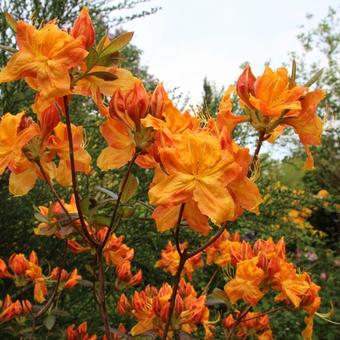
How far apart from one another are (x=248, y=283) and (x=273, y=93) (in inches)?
25.5

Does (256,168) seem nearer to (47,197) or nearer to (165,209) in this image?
(165,209)

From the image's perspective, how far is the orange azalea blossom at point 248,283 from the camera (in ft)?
4.71

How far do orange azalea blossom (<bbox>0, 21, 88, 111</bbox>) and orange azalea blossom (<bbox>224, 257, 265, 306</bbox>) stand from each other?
0.79m

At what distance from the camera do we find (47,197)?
297 centimetres

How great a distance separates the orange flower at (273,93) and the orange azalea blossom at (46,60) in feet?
1.08

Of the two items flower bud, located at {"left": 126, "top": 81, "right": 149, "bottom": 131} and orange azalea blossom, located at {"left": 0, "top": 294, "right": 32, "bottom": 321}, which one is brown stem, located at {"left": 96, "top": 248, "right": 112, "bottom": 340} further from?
orange azalea blossom, located at {"left": 0, "top": 294, "right": 32, "bottom": 321}

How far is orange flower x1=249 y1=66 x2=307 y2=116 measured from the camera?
3.18 feet

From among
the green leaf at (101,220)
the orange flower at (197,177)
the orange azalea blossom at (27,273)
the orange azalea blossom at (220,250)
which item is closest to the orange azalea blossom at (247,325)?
the orange azalea blossom at (220,250)

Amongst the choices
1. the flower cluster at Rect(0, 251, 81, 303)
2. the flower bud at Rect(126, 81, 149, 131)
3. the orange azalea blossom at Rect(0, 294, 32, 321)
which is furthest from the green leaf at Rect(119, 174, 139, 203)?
the orange azalea blossom at Rect(0, 294, 32, 321)

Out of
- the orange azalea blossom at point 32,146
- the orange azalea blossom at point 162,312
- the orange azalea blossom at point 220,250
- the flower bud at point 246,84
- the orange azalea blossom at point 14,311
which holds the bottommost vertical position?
the orange azalea blossom at point 14,311

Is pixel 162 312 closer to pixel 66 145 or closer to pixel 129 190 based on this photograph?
pixel 129 190

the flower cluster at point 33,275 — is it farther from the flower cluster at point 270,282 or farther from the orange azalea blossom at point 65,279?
the flower cluster at point 270,282

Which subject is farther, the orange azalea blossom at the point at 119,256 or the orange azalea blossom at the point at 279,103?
the orange azalea blossom at the point at 119,256

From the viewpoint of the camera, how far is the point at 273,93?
99cm
